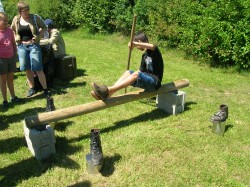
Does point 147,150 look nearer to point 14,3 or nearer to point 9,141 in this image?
point 9,141

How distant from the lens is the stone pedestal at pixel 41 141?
4223 mm

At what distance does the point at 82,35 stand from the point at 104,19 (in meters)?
1.39

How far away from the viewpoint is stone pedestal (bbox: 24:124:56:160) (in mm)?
4223

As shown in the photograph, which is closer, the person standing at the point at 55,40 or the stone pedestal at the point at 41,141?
the stone pedestal at the point at 41,141

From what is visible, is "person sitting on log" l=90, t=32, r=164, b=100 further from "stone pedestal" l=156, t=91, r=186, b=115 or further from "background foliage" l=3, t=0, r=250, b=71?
"background foliage" l=3, t=0, r=250, b=71

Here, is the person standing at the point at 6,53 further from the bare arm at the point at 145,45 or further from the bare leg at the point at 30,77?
the bare arm at the point at 145,45

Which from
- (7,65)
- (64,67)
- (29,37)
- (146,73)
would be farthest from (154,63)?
(64,67)

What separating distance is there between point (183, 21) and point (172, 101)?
4934 mm

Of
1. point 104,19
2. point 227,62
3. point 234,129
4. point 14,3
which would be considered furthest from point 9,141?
point 14,3

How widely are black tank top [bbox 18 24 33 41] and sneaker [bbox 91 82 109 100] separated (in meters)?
2.16

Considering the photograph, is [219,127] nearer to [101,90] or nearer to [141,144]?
[141,144]

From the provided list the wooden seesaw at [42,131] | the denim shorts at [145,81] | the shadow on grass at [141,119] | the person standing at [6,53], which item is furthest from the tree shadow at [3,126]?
the denim shorts at [145,81]

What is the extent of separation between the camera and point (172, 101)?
572 cm

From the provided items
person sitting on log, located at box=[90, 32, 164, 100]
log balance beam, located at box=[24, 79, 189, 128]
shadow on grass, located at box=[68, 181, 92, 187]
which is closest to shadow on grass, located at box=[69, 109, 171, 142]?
log balance beam, located at box=[24, 79, 189, 128]
